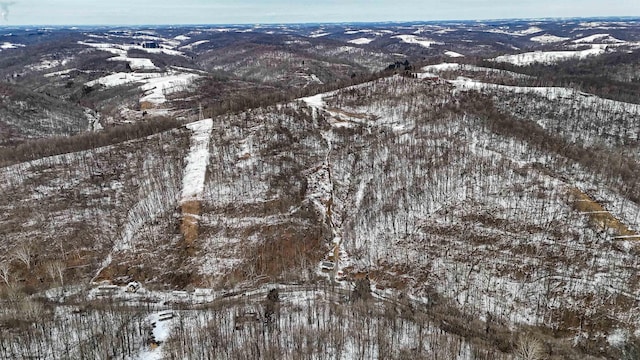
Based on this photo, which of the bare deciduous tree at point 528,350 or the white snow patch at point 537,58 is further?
the white snow patch at point 537,58

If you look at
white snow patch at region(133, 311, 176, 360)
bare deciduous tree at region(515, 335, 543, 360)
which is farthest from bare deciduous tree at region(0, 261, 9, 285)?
bare deciduous tree at region(515, 335, 543, 360)

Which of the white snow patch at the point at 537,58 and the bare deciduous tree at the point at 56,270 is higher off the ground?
the white snow patch at the point at 537,58

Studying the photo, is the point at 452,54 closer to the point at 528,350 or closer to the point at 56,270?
Result: the point at 528,350

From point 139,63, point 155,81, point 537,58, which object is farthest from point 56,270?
point 537,58

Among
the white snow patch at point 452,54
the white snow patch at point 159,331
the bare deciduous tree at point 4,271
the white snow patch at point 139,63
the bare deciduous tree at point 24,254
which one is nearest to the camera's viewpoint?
the white snow patch at point 159,331

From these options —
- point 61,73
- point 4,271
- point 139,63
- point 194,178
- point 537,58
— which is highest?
point 537,58

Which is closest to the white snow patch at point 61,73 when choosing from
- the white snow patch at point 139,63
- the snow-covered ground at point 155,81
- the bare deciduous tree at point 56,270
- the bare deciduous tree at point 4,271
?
the white snow patch at point 139,63

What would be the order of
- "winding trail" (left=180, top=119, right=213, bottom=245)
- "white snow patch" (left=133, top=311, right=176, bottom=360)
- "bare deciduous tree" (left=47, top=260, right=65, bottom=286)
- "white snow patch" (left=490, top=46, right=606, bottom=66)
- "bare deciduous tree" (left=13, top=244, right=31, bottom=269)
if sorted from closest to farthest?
"white snow patch" (left=133, top=311, right=176, bottom=360) → "bare deciduous tree" (left=47, top=260, right=65, bottom=286) → "bare deciduous tree" (left=13, top=244, right=31, bottom=269) → "winding trail" (left=180, top=119, right=213, bottom=245) → "white snow patch" (left=490, top=46, right=606, bottom=66)

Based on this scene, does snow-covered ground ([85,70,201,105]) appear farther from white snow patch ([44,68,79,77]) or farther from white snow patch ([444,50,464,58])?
white snow patch ([444,50,464,58])

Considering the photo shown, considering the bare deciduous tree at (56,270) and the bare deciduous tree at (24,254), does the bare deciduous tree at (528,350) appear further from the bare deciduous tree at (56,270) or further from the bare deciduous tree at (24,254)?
the bare deciduous tree at (24,254)

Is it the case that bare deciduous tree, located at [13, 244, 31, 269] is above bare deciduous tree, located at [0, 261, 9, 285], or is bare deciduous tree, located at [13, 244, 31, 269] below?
above
